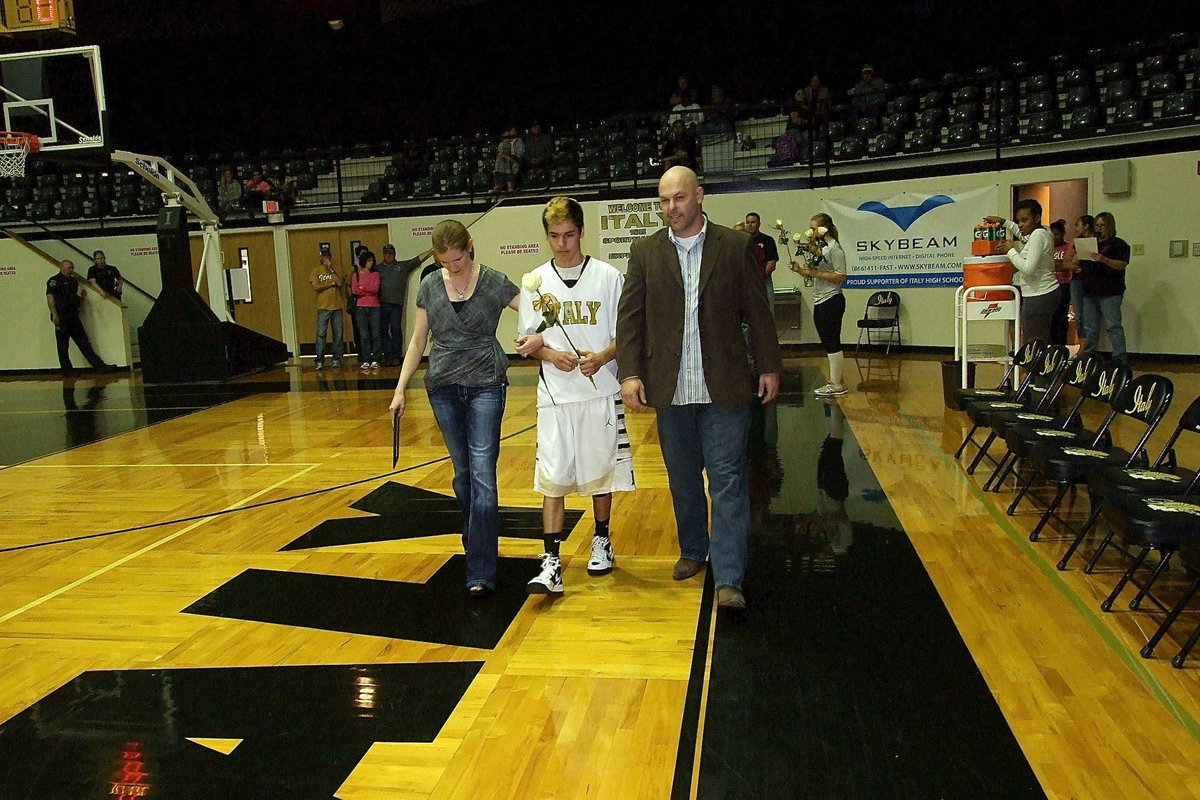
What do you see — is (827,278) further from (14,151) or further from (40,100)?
(40,100)

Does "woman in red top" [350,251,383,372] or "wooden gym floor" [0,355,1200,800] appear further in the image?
"woman in red top" [350,251,383,372]

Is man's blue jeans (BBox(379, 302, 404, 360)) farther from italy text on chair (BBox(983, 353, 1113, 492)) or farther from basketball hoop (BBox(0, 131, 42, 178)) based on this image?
italy text on chair (BBox(983, 353, 1113, 492))

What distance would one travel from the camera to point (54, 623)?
4.37 m

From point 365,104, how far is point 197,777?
19.6m

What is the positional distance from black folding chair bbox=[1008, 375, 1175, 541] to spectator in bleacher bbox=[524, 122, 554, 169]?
12.8 metres

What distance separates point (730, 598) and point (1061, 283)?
8257 mm

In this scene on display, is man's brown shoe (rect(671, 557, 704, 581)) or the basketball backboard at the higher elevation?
the basketball backboard

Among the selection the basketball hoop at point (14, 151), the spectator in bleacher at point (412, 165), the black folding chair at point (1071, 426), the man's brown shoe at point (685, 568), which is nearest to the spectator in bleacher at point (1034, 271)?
the black folding chair at point (1071, 426)

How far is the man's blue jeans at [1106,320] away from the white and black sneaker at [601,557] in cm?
772

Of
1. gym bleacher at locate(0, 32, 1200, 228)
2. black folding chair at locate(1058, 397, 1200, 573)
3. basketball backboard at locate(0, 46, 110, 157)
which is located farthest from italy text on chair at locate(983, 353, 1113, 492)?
basketball backboard at locate(0, 46, 110, 157)

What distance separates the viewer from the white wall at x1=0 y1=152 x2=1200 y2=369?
1111cm

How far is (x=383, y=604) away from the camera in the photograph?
4.42 metres

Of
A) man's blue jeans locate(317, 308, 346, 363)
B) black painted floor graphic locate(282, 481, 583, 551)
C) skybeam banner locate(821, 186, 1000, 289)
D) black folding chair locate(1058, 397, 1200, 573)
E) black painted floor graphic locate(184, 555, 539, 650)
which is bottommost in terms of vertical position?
black painted floor graphic locate(184, 555, 539, 650)

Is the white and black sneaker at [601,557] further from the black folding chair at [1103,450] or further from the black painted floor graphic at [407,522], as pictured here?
the black folding chair at [1103,450]
